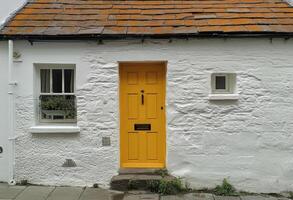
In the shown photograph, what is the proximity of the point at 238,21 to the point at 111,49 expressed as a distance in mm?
2675

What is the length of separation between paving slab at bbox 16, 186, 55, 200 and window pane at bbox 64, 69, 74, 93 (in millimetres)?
2067

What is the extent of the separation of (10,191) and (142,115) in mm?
3044

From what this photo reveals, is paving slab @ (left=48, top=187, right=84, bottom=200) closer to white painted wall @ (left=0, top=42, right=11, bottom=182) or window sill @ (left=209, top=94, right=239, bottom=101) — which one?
white painted wall @ (left=0, top=42, right=11, bottom=182)

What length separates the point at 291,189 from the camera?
Result: 8.00 metres

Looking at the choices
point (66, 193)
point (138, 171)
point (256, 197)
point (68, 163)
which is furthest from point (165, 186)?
point (68, 163)

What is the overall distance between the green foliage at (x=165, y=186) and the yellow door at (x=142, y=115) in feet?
2.13

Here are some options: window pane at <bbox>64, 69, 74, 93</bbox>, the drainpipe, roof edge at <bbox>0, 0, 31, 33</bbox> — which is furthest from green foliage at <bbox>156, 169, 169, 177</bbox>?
roof edge at <bbox>0, 0, 31, 33</bbox>

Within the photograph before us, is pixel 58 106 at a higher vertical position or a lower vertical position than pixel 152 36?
lower

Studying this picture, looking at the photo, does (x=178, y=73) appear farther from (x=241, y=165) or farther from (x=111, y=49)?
(x=241, y=165)

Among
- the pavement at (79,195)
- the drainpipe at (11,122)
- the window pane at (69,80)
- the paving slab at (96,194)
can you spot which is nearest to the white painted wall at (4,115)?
the drainpipe at (11,122)

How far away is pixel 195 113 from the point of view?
8023 mm

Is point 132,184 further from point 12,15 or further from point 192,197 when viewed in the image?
point 12,15

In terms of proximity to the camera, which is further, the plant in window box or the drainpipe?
Answer: the plant in window box

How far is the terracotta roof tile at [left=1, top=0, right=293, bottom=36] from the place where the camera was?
793 centimetres
